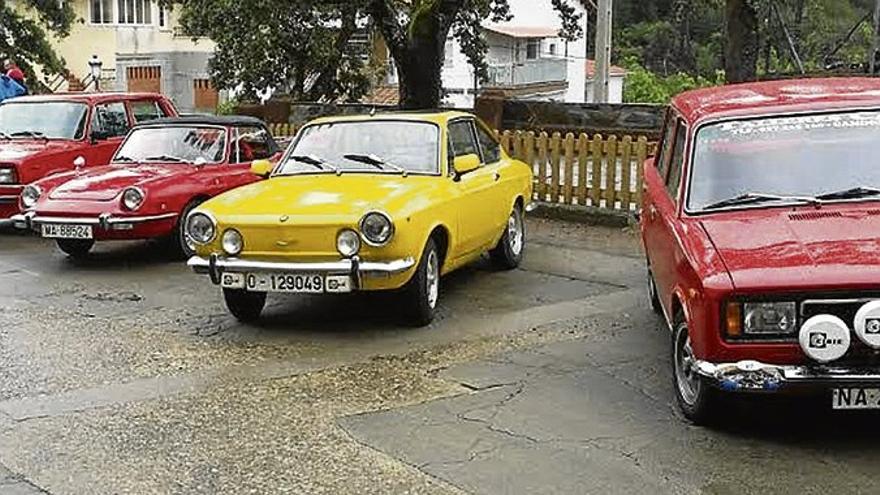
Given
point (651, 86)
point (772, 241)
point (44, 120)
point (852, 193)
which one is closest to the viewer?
point (772, 241)

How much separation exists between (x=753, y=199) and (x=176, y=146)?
724 cm

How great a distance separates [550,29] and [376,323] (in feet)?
168

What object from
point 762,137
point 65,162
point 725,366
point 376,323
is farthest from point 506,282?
point 65,162

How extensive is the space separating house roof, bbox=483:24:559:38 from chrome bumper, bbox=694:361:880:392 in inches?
1891

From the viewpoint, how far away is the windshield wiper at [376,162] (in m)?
9.16

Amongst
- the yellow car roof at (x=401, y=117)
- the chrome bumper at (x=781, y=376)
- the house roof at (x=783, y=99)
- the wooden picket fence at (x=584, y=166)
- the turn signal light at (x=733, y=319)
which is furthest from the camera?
the wooden picket fence at (x=584, y=166)

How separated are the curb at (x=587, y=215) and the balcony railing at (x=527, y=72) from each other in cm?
3556

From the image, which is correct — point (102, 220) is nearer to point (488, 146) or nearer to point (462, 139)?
point (462, 139)

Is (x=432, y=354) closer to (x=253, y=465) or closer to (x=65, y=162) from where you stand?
(x=253, y=465)

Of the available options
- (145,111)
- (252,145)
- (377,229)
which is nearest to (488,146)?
(377,229)

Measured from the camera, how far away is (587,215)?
45.4 ft

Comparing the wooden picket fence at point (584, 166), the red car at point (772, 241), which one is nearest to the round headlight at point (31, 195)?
the wooden picket fence at point (584, 166)

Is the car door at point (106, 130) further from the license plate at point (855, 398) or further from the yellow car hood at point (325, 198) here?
the license plate at point (855, 398)

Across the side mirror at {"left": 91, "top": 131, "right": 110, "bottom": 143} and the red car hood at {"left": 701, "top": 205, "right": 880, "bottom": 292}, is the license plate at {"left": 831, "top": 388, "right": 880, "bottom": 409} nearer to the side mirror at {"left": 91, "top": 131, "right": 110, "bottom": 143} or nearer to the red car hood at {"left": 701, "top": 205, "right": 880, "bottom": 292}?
the red car hood at {"left": 701, "top": 205, "right": 880, "bottom": 292}
